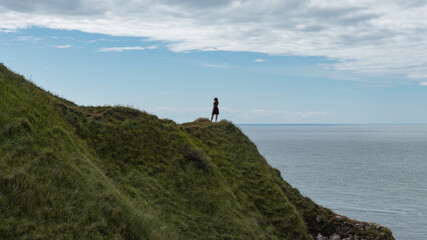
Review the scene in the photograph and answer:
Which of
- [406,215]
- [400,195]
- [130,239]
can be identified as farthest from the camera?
[400,195]

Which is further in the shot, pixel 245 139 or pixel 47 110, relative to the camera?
pixel 245 139

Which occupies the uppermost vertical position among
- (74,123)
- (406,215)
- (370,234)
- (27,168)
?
(74,123)

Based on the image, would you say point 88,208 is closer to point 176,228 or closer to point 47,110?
point 176,228

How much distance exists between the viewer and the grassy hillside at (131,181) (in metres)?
15.3

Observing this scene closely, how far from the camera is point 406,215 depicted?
2409 inches

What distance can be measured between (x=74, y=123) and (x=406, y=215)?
56.3m

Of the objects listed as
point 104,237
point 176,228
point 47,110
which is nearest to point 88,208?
point 104,237

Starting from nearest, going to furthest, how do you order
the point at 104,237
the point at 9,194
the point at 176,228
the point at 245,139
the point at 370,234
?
the point at 9,194 < the point at 104,237 < the point at 176,228 < the point at 370,234 < the point at 245,139

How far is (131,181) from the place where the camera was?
23422 mm

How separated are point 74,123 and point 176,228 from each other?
9630 mm

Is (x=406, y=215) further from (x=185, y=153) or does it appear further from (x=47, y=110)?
(x=47, y=110)

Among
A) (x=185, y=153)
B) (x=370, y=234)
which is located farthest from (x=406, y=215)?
(x=185, y=153)

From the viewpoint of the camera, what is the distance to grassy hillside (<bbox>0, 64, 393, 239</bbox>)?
1527cm

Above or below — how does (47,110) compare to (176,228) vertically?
above
